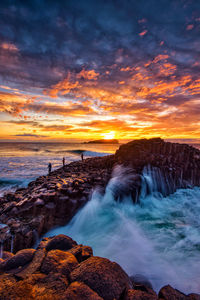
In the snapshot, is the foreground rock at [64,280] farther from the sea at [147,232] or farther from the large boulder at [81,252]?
the sea at [147,232]

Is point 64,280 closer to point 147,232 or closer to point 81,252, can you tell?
point 81,252

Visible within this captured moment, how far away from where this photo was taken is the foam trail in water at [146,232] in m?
3.67

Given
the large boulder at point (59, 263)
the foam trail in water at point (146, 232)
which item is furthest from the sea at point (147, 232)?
the large boulder at point (59, 263)

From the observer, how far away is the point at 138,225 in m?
5.83

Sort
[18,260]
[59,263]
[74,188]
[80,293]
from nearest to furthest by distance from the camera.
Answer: [80,293] → [59,263] → [18,260] → [74,188]

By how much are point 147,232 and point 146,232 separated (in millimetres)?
38

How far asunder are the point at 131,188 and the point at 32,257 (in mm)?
6029

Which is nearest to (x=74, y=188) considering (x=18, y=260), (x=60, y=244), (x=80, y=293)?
(x=60, y=244)

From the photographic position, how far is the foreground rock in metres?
1.91

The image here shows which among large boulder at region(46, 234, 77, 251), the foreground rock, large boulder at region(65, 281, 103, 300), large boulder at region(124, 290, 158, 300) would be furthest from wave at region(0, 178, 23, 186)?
large boulder at region(124, 290, 158, 300)

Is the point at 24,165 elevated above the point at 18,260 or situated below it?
below

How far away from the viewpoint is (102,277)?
2.20 m

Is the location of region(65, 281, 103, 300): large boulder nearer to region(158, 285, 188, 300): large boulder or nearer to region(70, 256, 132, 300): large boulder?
region(70, 256, 132, 300): large boulder

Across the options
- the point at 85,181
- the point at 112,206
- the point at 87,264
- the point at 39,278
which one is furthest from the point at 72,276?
the point at 85,181
